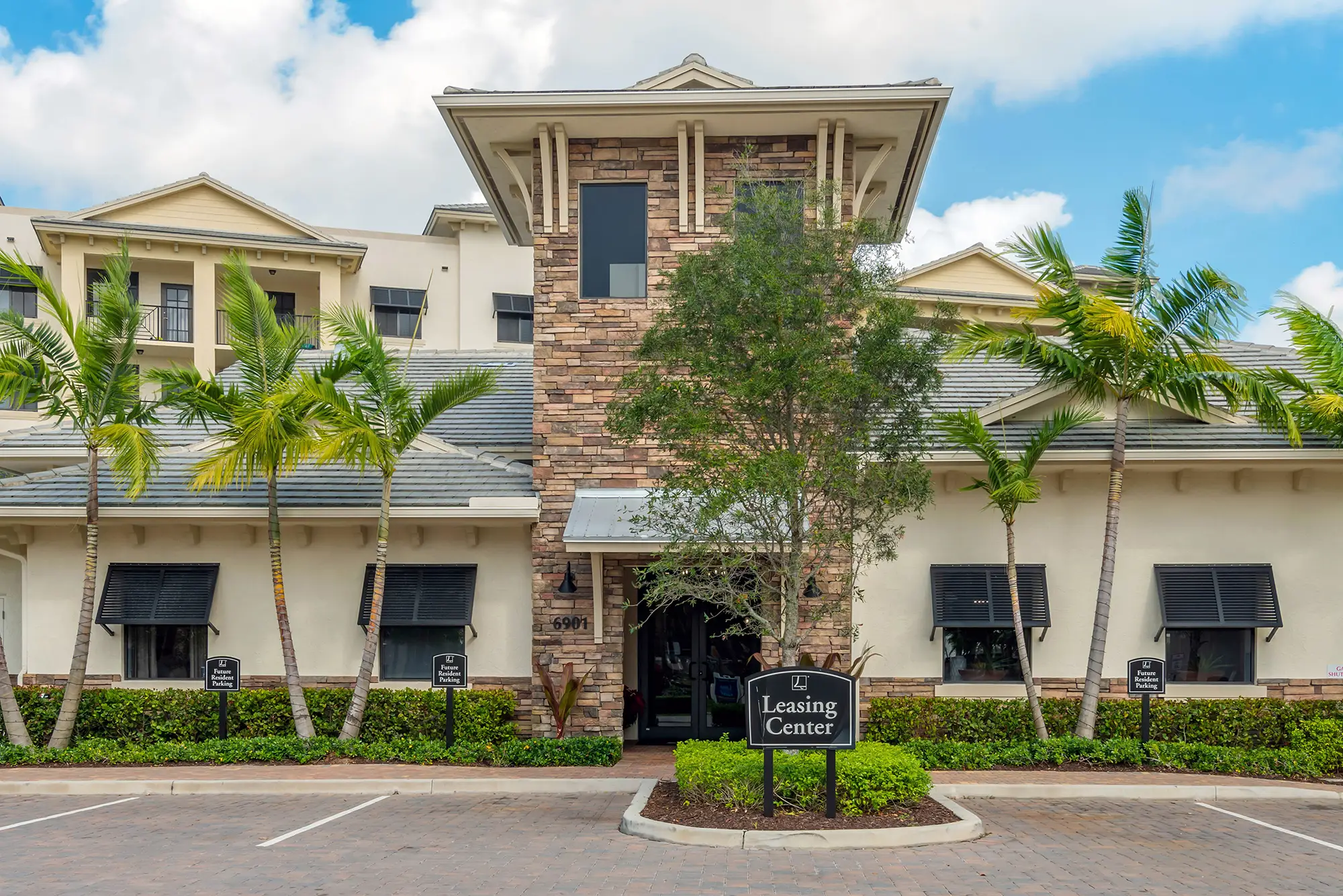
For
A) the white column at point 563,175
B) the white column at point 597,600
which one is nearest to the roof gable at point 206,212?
the white column at point 563,175

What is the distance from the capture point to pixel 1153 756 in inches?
533

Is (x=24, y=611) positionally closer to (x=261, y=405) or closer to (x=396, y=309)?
(x=261, y=405)

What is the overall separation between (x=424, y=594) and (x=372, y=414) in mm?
2608

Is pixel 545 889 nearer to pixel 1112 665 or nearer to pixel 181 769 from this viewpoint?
pixel 181 769

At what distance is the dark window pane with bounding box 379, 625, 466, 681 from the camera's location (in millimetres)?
15555

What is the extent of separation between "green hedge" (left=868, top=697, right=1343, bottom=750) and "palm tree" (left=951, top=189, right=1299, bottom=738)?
44cm

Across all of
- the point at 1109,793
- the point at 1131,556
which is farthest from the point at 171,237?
the point at 1109,793

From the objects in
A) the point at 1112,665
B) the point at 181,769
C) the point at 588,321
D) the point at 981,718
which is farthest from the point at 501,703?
the point at 1112,665

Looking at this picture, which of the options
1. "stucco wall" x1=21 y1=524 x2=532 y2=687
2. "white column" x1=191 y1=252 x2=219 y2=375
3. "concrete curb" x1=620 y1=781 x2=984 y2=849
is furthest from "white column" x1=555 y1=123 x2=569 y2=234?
"white column" x1=191 y1=252 x2=219 y2=375

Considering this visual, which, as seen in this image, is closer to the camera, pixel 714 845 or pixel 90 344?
pixel 714 845

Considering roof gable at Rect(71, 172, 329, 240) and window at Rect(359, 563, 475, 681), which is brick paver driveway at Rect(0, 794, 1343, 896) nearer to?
window at Rect(359, 563, 475, 681)

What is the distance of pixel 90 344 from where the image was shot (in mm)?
14312

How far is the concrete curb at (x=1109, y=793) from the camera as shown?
12.2 m

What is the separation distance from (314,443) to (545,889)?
7566mm
